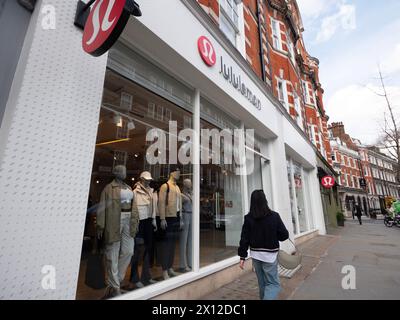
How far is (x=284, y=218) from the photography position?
7.61m

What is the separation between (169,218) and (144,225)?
0.51 meters

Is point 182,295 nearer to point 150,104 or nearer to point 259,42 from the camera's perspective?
point 150,104

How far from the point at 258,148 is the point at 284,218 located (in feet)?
8.27

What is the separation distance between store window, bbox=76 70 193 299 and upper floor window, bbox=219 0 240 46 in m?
3.74

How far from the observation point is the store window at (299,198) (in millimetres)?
10023

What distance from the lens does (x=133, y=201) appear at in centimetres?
352

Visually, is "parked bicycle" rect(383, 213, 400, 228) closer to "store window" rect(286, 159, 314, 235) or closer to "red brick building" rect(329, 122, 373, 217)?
"store window" rect(286, 159, 314, 235)

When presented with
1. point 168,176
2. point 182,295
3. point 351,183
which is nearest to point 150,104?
point 168,176

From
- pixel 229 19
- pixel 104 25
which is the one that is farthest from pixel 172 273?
pixel 229 19

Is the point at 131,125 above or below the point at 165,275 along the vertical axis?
above

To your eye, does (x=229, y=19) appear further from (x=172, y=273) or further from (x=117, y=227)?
(x=172, y=273)

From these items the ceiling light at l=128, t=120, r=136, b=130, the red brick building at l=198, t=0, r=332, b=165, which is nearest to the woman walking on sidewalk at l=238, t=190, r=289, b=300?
the ceiling light at l=128, t=120, r=136, b=130

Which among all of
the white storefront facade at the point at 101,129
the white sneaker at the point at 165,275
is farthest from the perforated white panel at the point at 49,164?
the white sneaker at the point at 165,275

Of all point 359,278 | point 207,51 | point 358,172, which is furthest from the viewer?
point 358,172
